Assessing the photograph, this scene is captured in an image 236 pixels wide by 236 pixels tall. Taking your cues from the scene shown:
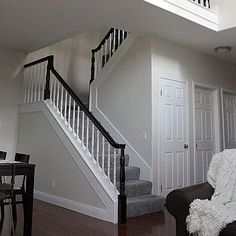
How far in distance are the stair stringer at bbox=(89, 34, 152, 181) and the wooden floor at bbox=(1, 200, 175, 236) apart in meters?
0.85

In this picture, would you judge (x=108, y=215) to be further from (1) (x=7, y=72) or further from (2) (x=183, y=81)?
(1) (x=7, y=72)

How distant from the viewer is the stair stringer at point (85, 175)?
3.81 m

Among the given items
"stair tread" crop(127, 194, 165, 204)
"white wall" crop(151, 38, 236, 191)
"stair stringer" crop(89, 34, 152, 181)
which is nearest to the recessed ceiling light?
"white wall" crop(151, 38, 236, 191)

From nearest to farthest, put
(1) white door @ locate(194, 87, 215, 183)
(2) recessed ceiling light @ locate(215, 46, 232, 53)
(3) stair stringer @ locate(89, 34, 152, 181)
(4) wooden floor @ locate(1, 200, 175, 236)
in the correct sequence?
1. (4) wooden floor @ locate(1, 200, 175, 236)
2. (3) stair stringer @ locate(89, 34, 152, 181)
3. (2) recessed ceiling light @ locate(215, 46, 232, 53)
4. (1) white door @ locate(194, 87, 215, 183)

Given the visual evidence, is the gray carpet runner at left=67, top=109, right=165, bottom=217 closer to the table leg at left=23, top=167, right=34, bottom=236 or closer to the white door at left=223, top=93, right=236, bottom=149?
the table leg at left=23, top=167, right=34, bottom=236

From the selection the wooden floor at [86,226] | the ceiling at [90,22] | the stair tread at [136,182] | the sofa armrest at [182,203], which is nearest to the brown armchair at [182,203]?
the sofa armrest at [182,203]

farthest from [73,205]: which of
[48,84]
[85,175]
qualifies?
[48,84]

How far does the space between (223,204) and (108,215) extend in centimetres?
182

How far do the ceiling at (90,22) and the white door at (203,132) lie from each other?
986 millimetres

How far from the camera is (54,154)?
4922mm

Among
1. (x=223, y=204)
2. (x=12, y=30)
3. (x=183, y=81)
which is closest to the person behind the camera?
(x=223, y=204)

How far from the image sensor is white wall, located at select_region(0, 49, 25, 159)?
5.88 metres

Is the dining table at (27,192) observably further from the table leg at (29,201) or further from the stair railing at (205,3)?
the stair railing at (205,3)

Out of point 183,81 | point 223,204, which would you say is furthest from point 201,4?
point 223,204
